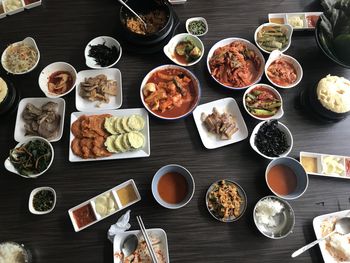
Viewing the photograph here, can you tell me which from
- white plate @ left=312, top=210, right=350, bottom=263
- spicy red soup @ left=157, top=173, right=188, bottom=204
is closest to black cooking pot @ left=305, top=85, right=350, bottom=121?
white plate @ left=312, top=210, right=350, bottom=263

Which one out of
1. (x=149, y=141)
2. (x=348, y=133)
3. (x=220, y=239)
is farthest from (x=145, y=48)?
(x=348, y=133)

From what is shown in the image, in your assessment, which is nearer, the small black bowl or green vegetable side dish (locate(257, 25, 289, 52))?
the small black bowl

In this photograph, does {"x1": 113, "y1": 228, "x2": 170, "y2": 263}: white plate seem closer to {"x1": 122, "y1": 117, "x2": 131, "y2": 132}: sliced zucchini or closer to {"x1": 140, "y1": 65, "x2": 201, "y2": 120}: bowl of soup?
{"x1": 122, "y1": 117, "x2": 131, "y2": 132}: sliced zucchini

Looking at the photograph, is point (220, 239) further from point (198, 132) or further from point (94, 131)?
point (94, 131)

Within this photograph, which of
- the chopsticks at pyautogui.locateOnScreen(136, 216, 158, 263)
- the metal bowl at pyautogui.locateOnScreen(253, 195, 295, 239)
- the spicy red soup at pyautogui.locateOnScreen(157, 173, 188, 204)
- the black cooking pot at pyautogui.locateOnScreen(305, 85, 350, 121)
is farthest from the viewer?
the black cooking pot at pyautogui.locateOnScreen(305, 85, 350, 121)

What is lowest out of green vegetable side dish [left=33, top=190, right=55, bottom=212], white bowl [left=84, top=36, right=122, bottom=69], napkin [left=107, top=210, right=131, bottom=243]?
napkin [left=107, top=210, right=131, bottom=243]

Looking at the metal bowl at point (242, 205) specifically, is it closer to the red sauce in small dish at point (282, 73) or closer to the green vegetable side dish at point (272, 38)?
the red sauce in small dish at point (282, 73)

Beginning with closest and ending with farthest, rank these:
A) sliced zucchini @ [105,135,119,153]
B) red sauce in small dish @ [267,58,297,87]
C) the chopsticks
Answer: the chopsticks → sliced zucchini @ [105,135,119,153] → red sauce in small dish @ [267,58,297,87]
